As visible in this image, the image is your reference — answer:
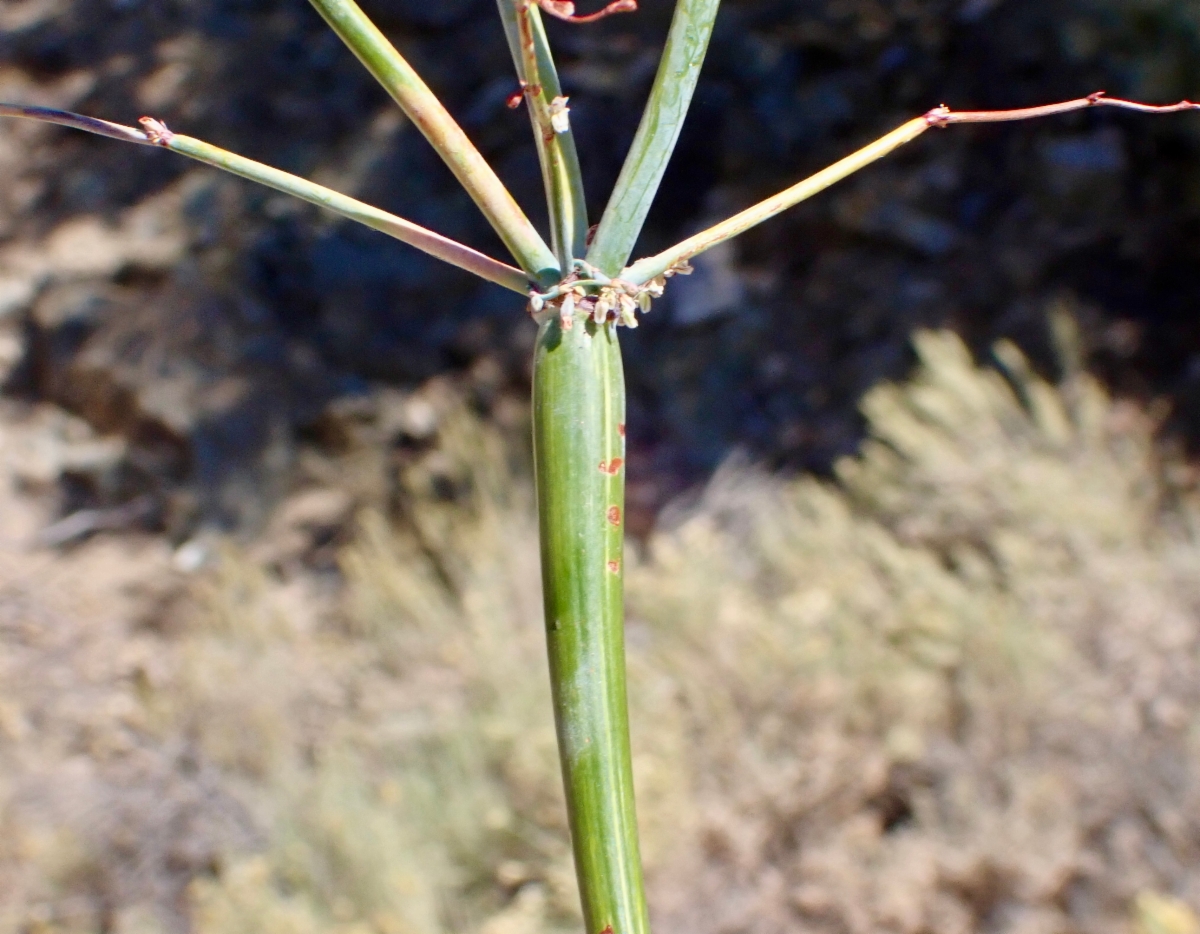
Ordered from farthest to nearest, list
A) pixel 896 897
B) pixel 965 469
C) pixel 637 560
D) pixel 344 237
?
pixel 344 237, pixel 637 560, pixel 965 469, pixel 896 897

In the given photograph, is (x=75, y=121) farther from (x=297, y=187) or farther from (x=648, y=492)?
(x=648, y=492)

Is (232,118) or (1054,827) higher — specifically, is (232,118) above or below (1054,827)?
above

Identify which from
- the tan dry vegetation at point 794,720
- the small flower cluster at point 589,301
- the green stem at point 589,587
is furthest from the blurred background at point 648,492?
the small flower cluster at point 589,301

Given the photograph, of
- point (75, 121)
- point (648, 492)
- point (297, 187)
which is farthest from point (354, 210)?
point (648, 492)

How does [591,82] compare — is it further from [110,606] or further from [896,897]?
[896,897]

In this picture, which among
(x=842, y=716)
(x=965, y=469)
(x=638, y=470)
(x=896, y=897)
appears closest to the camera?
(x=896, y=897)

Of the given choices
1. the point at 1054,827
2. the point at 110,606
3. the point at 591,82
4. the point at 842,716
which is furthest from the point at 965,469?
the point at 110,606
